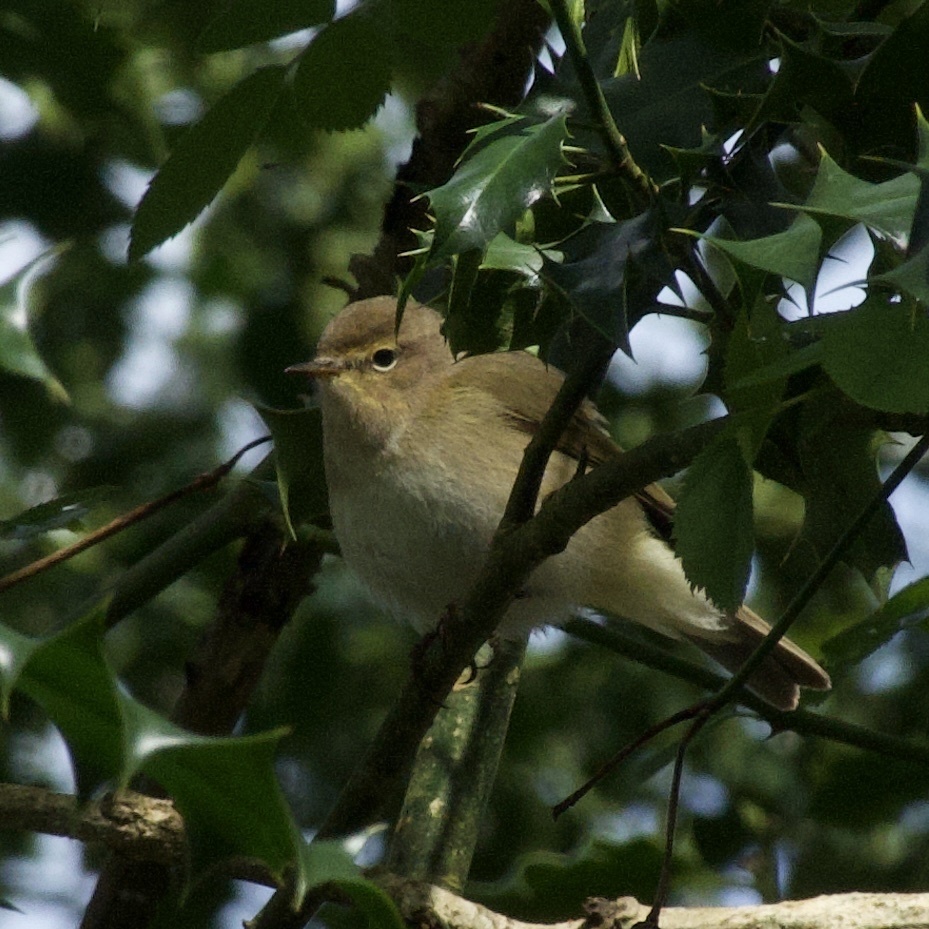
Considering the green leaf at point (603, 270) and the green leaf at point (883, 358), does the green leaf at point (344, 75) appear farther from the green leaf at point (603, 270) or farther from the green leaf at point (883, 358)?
the green leaf at point (883, 358)

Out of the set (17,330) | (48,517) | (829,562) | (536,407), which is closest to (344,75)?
(17,330)

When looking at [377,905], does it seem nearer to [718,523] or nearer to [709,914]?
[718,523]

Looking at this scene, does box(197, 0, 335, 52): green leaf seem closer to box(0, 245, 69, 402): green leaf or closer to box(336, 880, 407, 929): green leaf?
box(0, 245, 69, 402): green leaf

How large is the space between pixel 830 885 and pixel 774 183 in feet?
7.05

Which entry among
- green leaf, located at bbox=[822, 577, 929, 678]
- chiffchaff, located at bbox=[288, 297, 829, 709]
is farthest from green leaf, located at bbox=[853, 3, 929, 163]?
chiffchaff, located at bbox=[288, 297, 829, 709]

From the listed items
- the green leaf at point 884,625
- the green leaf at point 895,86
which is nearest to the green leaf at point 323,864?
the green leaf at point 895,86

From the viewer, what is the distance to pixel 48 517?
Answer: 2268 millimetres

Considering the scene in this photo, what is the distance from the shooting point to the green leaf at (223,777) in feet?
4.03

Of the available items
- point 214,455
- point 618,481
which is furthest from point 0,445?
point 618,481

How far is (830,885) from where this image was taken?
3.35 meters

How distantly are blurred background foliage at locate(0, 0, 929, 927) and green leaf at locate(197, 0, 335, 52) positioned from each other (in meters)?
0.82

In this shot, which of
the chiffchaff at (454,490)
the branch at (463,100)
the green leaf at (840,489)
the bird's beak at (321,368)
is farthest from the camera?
the bird's beak at (321,368)

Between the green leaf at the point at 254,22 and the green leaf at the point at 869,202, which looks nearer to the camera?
the green leaf at the point at 869,202

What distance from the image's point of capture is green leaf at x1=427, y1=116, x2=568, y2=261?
1501 millimetres
